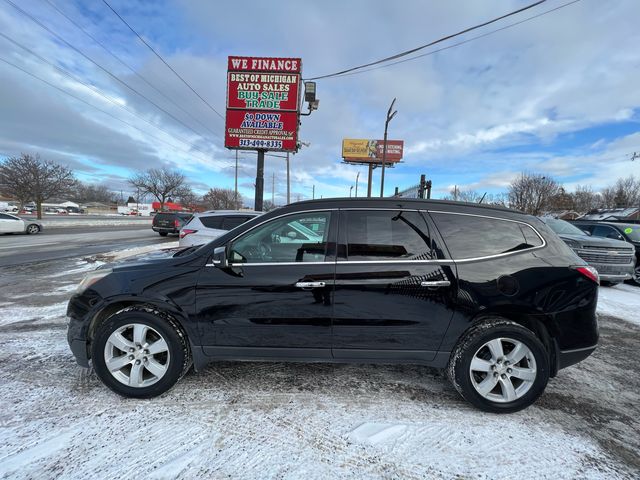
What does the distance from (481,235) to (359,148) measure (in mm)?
63451

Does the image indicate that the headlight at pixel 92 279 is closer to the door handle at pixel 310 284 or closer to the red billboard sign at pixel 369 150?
the door handle at pixel 310 284

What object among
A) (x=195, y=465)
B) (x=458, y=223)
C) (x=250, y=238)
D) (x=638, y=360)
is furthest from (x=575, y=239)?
(x=195, y=465)

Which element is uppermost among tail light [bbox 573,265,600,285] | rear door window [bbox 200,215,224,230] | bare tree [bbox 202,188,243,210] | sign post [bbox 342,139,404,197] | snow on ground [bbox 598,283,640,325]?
sign post [bbox 342,139,404,197]

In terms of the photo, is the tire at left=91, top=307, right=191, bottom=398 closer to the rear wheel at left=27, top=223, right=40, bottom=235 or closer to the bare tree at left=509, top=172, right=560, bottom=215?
the rear wheel at left=27, top=223, right=40, bottom=235

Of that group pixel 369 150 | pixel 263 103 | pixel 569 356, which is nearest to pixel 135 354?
pixel 569 356

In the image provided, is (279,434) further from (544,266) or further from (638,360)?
(638,360)

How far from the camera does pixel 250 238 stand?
2887mm

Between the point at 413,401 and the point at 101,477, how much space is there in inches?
91.9

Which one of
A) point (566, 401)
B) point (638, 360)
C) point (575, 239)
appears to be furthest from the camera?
point (575, 239)

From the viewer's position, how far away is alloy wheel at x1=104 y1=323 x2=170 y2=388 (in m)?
2.75

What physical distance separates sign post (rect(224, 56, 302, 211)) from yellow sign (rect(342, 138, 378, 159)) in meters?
50.0

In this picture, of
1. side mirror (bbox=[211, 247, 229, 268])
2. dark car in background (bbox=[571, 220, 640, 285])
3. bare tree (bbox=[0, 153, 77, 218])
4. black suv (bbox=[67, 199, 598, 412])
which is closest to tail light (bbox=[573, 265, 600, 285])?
black suv (bbox=[67, 199, 598, 412])

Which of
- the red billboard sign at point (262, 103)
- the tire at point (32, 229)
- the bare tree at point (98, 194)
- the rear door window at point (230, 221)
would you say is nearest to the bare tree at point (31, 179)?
the tire at point (32, 229)

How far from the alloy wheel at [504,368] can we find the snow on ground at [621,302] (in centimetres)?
437
